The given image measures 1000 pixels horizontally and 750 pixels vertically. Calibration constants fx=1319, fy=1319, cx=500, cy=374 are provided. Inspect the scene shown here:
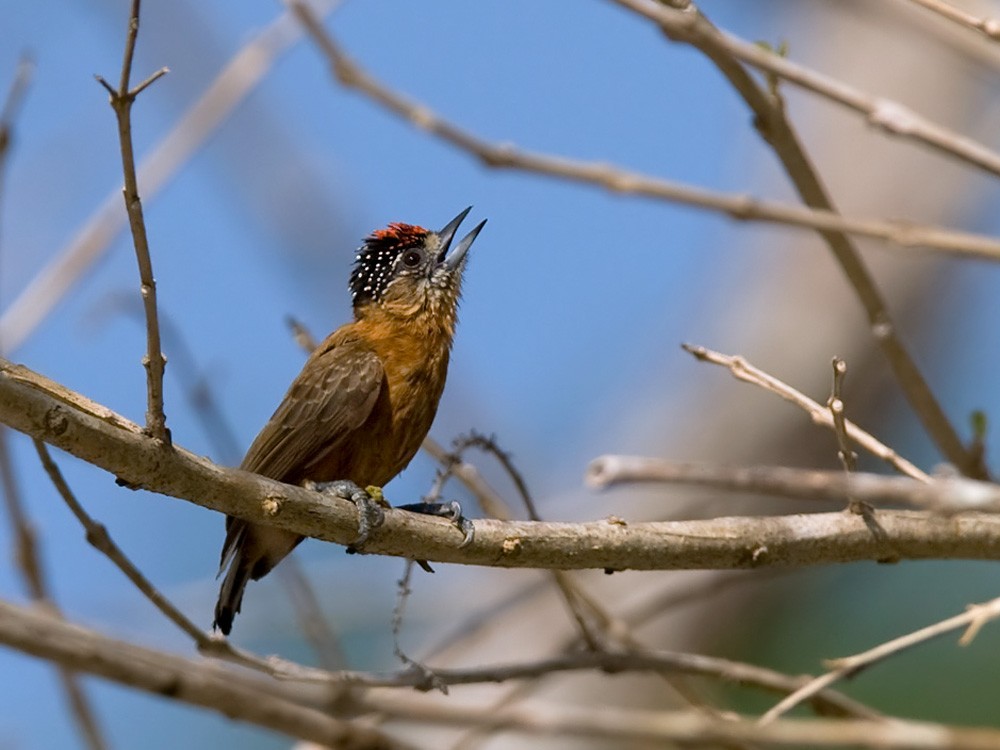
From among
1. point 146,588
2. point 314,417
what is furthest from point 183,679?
point 314,417

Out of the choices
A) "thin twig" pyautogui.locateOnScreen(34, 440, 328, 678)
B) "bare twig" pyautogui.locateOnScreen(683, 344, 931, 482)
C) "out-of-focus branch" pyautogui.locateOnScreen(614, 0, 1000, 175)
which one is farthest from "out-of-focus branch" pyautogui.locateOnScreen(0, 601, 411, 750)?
"out-of-focus branch" pyautogui.locateOnScreen(614, 0, 1000, 175)

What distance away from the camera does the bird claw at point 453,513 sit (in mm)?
3365

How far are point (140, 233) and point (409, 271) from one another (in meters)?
3.04

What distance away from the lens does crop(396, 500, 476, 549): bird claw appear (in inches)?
132

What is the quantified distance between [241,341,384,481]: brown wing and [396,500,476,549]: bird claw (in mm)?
509

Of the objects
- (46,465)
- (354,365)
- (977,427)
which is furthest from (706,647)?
(46,465)

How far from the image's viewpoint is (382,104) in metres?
2.83

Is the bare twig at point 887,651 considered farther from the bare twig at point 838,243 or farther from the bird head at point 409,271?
the bird head at point 409,271

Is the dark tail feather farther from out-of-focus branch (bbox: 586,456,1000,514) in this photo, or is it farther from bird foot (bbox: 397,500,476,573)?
out-of-focus branch (bbox: 586,456,1000,514)

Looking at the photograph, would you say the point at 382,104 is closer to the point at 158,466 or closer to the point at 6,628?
the point at 158,466

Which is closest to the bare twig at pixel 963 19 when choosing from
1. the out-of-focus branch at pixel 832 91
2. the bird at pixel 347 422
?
the out-of-focus branch at pixel 832 91

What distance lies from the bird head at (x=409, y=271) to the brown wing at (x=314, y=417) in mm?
675

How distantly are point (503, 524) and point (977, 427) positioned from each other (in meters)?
1.40

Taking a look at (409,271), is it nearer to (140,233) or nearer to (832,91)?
(140,233)
